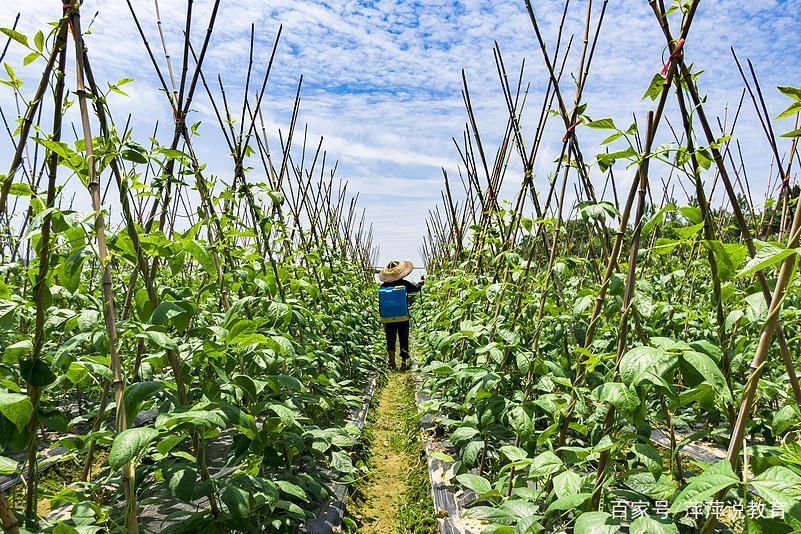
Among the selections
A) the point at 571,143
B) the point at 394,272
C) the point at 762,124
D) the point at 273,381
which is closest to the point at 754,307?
the point at 571,143

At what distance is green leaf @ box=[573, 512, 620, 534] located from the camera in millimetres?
1448

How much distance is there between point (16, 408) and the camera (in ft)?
3.76

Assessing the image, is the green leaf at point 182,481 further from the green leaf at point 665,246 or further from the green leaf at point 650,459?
the green leaf at point 665,246

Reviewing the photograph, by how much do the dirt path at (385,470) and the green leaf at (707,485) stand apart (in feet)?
7.59

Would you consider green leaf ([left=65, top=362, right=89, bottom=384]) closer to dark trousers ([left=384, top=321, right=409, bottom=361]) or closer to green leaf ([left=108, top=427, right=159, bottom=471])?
green leaf ([left=108, top=427, right=159, bottom=471])

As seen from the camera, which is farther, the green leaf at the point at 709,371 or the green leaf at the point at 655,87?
the green leaf at the point at 655,87

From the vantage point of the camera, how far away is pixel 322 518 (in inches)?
113

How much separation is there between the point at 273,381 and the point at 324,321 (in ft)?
7.93

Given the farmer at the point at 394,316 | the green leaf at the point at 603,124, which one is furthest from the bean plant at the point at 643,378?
the farmer at the point at 394,316

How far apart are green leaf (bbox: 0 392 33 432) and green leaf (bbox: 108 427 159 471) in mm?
201

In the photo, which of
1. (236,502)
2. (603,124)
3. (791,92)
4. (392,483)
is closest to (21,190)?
(236,502)

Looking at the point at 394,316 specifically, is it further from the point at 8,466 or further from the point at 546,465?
the point at 8,466

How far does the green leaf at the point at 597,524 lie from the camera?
1.45 m

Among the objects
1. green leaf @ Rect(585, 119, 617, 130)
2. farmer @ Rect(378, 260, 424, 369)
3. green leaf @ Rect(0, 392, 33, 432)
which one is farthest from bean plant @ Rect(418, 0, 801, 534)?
farmer @ Rect(378, 260, 424, 369)
